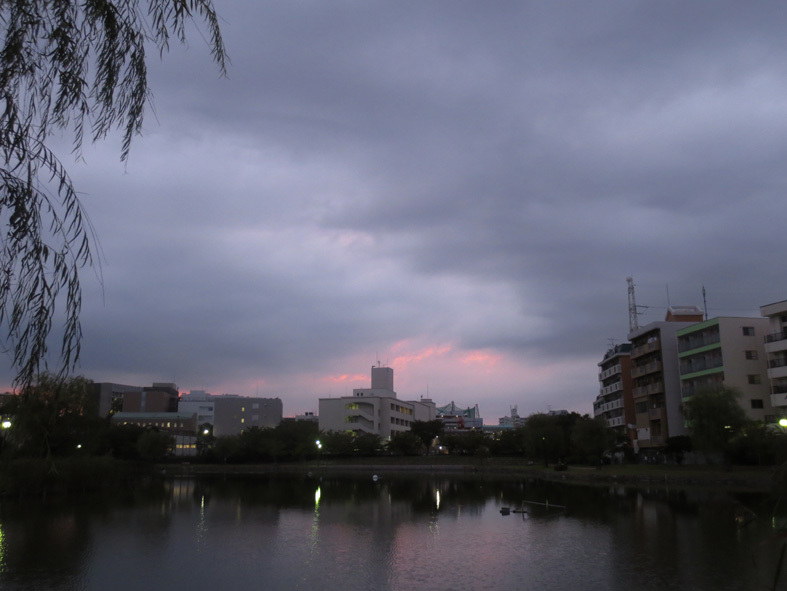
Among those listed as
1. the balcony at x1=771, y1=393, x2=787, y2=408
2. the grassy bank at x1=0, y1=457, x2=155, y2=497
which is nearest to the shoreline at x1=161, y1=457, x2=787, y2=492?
the balcony at x1=771, y1=393, x2=787, y2=408

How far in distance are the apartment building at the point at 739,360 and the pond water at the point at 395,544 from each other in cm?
1658

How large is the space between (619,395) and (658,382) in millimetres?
12204

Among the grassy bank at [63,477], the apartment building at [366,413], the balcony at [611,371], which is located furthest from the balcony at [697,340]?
the apartment building at [366,413]

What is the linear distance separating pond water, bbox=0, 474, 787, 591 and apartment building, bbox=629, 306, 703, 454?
22.2m

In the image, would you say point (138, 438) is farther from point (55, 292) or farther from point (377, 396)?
point (55, 292)

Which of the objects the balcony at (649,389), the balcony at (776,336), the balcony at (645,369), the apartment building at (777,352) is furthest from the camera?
the balcony at (645,369)

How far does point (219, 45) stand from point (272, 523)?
98.5 ft

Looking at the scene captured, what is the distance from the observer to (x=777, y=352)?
5194 centimetres

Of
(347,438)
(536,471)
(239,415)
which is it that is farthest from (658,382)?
(239,415)

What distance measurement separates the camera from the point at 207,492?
173 ft

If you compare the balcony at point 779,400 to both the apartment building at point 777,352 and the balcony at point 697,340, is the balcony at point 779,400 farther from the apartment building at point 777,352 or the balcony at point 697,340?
the balcony at point 697,340

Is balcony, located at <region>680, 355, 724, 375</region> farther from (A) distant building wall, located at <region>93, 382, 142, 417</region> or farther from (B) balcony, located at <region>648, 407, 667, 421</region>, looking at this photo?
(A) distant building wall, located at <region>93, 382, 142, 417</region>

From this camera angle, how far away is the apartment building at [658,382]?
208ft

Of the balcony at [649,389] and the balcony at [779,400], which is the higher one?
the balcony at [649,389]
